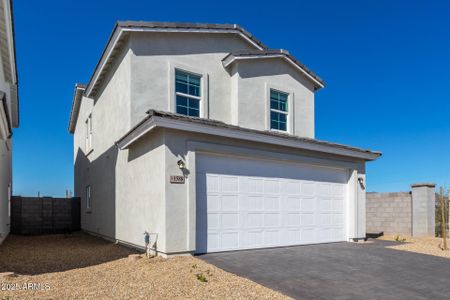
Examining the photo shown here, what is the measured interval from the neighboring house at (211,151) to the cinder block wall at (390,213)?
3899 mm

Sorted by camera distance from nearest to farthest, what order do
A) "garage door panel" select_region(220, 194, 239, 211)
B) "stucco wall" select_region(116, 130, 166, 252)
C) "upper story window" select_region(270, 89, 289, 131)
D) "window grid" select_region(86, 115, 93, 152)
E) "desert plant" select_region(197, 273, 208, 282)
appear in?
"desert plant" select_region(197, 273, 208, 282)
"stucco wall" select_region(116, 130, 166, 252)
"garage door panel" select_region(220, 194, 239, 211)
"upper story window" select_region(270, 89, 289, 131)
"window grid" select_region(86, 115, 93, 152)

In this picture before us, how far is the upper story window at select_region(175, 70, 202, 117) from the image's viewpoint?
1166 cm

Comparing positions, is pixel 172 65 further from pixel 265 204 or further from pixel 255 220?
pixel 255 220

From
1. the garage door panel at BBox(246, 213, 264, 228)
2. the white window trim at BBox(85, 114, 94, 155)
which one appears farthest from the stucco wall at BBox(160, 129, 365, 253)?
the white window trim at BBox(85, 114, 94, 155)

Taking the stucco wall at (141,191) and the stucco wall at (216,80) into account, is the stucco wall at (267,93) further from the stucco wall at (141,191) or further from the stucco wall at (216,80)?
the stucco wall at (141,191)

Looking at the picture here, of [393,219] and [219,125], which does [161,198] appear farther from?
[393,219]

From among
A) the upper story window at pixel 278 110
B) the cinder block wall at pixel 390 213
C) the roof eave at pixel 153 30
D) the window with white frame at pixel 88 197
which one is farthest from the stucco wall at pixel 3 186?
the cinder block wall at pixel 390 213

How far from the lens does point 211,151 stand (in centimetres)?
919

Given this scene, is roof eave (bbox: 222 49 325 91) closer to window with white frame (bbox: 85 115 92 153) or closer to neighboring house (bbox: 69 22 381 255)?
neighboring house (bbox: 69 22 381 255)

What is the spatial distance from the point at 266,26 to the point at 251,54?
5267mm

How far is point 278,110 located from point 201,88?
3688 millimetres

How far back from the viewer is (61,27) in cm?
1468

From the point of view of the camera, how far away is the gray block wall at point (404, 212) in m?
14.5

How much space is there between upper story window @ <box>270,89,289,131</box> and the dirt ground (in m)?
7.52
